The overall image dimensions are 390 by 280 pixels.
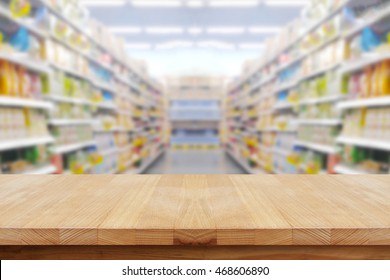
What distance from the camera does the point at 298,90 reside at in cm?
379

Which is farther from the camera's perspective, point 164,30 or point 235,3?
point 164,30

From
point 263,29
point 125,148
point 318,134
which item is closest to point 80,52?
point 125,148

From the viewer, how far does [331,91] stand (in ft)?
9.41

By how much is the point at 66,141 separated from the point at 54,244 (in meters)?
2.95

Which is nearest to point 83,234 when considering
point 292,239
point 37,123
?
point 292,239

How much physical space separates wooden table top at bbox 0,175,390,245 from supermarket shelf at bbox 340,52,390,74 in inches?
59.1

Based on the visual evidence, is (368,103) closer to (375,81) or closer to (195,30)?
(375,81)

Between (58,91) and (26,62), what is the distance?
27.5 inches

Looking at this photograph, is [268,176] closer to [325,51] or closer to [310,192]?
[310,192]

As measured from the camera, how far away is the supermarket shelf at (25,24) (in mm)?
1968

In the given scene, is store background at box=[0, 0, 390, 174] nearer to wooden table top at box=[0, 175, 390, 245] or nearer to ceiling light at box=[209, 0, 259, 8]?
ceiling light at box=[209, 0, 259, 8]

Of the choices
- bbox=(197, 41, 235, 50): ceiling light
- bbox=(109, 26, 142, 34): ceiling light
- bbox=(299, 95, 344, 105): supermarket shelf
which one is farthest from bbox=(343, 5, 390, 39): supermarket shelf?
bbox=(197, 41, 235, 50): ceiling light

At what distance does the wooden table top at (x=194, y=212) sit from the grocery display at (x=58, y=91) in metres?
1.61

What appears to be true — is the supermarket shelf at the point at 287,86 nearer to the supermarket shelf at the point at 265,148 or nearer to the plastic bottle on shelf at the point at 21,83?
the supermarket shelf at the point at 265,148
